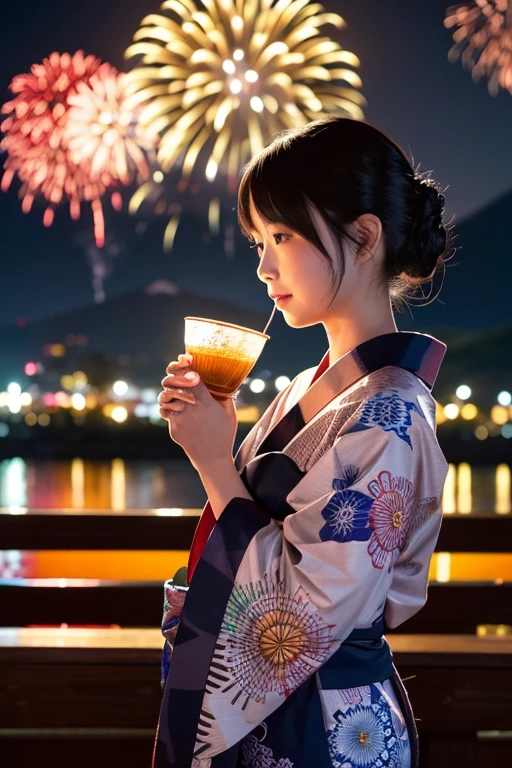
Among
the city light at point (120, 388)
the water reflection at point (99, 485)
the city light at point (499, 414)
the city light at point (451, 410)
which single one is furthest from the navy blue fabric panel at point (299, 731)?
the city light at point (120, 388)

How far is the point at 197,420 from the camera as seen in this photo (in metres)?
1.16

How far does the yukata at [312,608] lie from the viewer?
104 centimetres

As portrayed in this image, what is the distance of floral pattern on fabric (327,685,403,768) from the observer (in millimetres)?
1062

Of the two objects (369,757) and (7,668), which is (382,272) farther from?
(7,668)

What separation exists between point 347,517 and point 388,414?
0.52ft

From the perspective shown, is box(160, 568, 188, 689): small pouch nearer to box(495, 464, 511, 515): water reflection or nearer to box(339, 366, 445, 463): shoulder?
box(339, 366, 445, 463): shoulder

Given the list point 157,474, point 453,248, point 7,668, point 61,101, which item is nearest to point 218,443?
point 453,248

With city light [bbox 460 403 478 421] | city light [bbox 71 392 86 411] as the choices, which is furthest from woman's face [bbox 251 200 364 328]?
city light [bbox 71 392 86 411]

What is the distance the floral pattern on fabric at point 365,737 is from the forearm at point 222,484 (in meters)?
0.32

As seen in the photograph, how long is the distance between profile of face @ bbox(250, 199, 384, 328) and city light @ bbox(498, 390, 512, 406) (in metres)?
62.5

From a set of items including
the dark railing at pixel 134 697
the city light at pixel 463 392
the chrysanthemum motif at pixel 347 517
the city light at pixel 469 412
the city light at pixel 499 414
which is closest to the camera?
the chrysanthemum motif at pixel 347 517

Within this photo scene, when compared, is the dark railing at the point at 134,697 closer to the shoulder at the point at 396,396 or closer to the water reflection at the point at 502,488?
the shoulder at the point at 396,396

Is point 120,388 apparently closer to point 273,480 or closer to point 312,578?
point 273,480

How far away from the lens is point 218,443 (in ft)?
3.79
